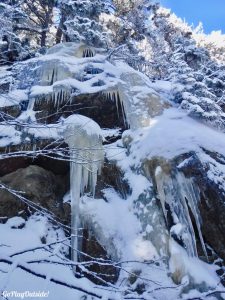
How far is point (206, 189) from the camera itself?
5516 mm

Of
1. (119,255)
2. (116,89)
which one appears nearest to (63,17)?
(116,89)

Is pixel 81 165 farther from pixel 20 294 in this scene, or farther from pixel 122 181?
pixel 20 294

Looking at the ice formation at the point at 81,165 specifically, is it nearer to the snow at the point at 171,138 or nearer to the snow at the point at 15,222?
the snow at the point at 171,138

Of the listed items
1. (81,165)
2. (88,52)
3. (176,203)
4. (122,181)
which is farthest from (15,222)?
(88,52)

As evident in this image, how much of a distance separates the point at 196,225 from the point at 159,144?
4.99 feet

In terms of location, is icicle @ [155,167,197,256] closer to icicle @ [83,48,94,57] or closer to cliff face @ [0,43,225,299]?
cliff face @ [0,43,225,299]

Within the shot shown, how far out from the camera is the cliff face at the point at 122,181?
5.28 m

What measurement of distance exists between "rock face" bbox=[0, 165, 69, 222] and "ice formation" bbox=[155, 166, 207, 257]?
181 centimetres

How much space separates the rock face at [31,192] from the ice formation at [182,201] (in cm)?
181

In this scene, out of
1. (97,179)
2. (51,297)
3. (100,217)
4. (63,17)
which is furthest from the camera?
(63,17)

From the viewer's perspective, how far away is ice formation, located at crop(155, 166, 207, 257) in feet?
17.2

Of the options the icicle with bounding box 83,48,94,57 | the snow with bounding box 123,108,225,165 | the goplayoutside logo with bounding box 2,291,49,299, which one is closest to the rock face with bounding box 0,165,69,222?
the snow with bounding box 123,108,225,165

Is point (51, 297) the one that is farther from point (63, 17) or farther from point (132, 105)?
point (63, 17)

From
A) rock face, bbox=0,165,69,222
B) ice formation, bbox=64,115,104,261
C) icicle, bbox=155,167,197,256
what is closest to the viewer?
icicle, bbox=155,167,197,256
